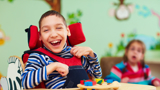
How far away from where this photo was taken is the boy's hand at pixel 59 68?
706 millimetres

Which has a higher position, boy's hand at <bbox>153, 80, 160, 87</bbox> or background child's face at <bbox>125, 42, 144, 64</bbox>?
background child's face at <bbox>125, 42, 144, 64</bbox>

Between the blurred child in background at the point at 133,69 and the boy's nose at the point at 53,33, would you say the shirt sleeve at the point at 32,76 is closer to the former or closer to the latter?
the boy's nose at the point at 53,33

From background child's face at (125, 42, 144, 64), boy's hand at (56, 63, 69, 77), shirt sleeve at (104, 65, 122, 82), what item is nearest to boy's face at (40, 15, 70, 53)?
boy's hand at (56, 63, 69, 77)

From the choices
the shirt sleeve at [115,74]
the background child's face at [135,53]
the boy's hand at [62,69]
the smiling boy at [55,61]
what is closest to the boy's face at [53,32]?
the smiling boy at [55,61]

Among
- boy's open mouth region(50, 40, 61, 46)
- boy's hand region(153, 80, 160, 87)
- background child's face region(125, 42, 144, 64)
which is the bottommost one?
boy's hand region(153, 80, 160, 87)

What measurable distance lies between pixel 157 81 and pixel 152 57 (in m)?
0.85

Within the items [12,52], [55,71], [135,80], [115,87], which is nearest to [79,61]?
[55,71]

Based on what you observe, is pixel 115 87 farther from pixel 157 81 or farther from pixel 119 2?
pixel 119 2

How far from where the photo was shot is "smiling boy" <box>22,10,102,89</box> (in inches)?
27.7

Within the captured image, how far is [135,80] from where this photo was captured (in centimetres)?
166

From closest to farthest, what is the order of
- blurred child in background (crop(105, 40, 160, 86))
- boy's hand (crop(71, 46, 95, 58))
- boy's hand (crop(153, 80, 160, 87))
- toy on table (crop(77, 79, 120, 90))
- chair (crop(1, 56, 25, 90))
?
toy on table (crop(77, 79, 120, 90)) → chair (crop(1, 56, 25, 90)) → boy's hand (crop(71, 46, 95, 58)) → boy's hand (crop(153, 80, 160, 87)) → blurred child in background (crop(105, 40, 160, 86))

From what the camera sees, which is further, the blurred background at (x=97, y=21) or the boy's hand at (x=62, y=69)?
the blurred background at (x=97, y=21)

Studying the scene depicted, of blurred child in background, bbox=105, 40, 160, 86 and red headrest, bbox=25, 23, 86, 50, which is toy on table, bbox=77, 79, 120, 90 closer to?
red headrest, bbox=25, 23, 86, 50

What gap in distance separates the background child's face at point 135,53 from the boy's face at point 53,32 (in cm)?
108
